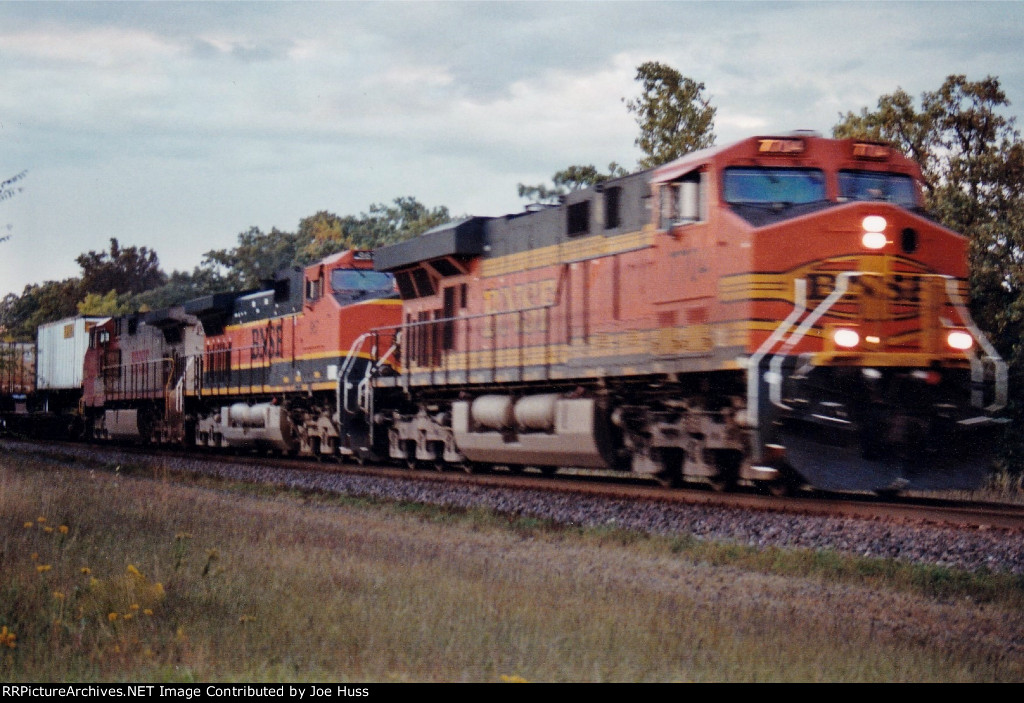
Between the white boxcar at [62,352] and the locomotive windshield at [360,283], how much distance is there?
1839cm

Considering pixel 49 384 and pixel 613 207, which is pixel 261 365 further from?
pixel 49 384

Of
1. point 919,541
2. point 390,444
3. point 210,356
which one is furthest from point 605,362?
point 210,356

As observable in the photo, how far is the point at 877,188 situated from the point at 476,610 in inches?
296

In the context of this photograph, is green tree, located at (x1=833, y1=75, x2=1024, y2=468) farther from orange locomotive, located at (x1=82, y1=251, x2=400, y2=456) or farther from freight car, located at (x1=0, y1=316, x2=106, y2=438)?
freight car, located at (x1=0, y1=316, x2=106, y2=438)

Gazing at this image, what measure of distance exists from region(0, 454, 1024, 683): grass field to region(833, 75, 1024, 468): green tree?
20.0 meters

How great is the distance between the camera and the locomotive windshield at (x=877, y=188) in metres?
11.8

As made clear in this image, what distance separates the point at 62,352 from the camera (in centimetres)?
3822

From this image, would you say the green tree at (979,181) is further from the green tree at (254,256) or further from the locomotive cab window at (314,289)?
the green tree at (254,256)

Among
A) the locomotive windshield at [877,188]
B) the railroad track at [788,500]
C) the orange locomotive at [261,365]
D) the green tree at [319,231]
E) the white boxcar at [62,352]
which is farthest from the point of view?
the green tree at [319,231]

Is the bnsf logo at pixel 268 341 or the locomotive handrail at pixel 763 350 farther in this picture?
the bnsf logo at pixel 268 341

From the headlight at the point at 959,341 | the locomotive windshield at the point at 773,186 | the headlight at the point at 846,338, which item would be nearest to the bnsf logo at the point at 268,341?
the locomotive windshield at the point at 773,186

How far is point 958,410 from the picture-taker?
10.9 metres

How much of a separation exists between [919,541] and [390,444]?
11.5 metres

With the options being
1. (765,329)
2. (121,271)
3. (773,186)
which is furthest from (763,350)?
(121,271)
